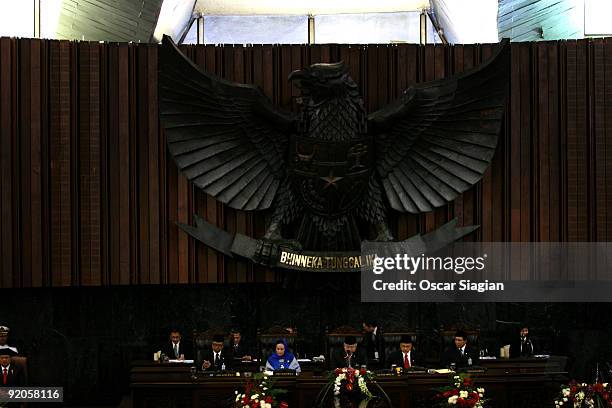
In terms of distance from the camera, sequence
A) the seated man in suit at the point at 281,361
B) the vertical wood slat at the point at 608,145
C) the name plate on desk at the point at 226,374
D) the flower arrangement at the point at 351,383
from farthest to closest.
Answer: the vertical wood slat at the point at 608,145 → the seated man in suit at the point at 281,361 → the name plate on desk at the point at 226,374 → the flower arrangement at the point at 351,383

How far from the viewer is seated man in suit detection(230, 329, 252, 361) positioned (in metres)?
11.5

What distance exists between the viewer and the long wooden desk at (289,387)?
34.6ft

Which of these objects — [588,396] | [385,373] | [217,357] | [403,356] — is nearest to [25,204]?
[217,357]

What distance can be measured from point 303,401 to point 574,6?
5.35 meters

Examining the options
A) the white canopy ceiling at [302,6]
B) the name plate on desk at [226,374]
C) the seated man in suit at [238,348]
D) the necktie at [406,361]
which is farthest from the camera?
the white canopy ceiling at [302,6]

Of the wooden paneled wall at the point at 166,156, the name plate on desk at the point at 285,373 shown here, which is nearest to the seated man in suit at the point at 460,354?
the wooden paneled wall at the point at 166,156

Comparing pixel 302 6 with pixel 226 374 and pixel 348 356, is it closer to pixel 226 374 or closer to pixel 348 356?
pixel 348 356

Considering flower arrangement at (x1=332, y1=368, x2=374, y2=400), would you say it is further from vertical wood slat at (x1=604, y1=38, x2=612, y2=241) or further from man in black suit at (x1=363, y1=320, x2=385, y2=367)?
vertical wood slat at (x1=604, y1=38, x2=612, y2=241)

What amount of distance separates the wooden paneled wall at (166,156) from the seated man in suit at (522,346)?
40.3 inches

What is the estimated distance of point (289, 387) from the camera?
416 inches

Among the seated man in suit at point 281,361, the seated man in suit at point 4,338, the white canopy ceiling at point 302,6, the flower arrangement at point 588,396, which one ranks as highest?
the white canopy ceiling at point 302,6

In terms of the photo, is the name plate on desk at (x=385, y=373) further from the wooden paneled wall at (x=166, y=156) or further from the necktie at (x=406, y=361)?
the wooden paneled wall at (x=166, y=156)

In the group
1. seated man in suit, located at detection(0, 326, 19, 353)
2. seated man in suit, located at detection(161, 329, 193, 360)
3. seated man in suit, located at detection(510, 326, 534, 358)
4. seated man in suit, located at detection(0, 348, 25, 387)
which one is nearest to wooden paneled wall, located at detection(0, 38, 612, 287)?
seated man in suit, located at detection(0, 326, 19, 353)

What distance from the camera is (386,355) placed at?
450 inches
